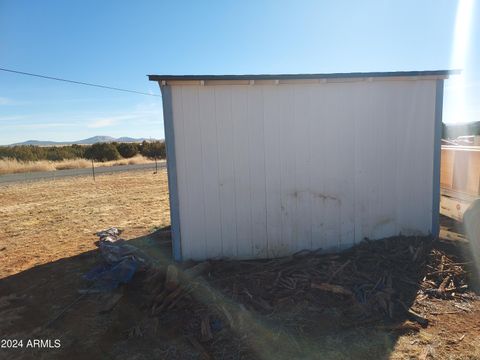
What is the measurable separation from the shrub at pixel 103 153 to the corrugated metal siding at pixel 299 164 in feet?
102

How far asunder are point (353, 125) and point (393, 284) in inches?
92.2

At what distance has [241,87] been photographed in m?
4.50

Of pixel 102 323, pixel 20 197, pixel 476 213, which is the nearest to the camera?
pixel 102 323

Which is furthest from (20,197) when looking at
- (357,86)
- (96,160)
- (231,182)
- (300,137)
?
(96,160)

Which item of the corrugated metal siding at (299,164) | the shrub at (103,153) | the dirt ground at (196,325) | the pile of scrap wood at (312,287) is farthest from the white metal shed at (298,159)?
the shrub at (103,153)

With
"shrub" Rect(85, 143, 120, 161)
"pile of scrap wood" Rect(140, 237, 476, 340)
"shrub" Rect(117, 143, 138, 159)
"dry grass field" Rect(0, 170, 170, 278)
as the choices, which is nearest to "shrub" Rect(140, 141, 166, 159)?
"shrub" Rect(117, 143, 138, 159)

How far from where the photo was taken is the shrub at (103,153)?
32438 millimetres

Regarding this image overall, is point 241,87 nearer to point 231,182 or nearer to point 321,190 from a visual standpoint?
point 231,182

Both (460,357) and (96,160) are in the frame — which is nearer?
(460,357)

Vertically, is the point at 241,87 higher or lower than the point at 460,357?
higher

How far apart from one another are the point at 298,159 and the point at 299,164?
78 millimetres

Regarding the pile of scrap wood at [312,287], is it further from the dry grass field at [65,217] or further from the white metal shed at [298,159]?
the dry grass field at [65,217]

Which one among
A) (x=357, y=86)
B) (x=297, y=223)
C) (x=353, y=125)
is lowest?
(x=297, y=223)

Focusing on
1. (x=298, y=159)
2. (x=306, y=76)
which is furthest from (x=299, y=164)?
(x=306, y=76)
